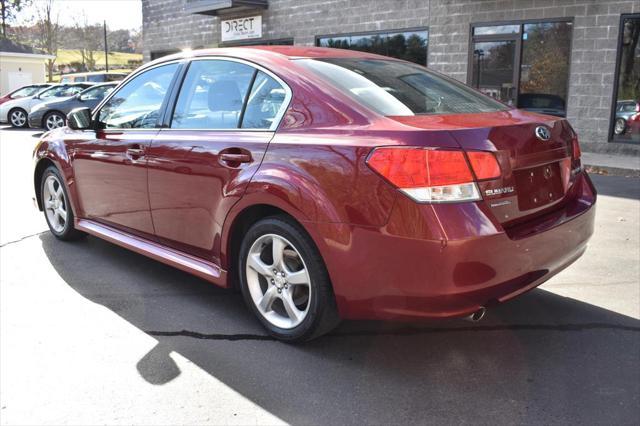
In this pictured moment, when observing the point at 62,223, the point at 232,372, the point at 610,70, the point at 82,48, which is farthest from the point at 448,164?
the point at 82,48

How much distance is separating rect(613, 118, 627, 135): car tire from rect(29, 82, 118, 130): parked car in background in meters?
13.4

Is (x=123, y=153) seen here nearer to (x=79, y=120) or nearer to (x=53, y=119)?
(x=79, y=120)

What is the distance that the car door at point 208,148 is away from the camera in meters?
3.31

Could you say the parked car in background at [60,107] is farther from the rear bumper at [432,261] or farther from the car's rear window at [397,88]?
the rear bumper at [432,261]

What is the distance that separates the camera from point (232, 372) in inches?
120

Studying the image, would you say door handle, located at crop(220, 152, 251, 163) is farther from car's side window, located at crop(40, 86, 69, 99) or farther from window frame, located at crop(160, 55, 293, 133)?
car's side window, located at crop(40, 86, 69, 99)

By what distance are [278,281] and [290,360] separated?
1.42 ft

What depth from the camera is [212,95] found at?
3709 millimetres

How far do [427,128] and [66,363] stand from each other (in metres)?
2.25

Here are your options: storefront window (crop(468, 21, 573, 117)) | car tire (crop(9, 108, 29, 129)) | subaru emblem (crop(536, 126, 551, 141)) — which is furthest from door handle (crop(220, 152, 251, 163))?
car tire (crop(9, 108, 29, 129))

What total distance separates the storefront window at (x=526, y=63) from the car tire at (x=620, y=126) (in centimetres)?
99

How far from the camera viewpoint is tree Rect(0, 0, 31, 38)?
48.3 meters

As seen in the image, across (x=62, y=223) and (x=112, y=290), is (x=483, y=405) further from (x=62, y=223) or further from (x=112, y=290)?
(x=62, y=223)

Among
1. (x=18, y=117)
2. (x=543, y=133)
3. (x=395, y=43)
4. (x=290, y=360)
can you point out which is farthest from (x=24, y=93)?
(x=543, y=133)
